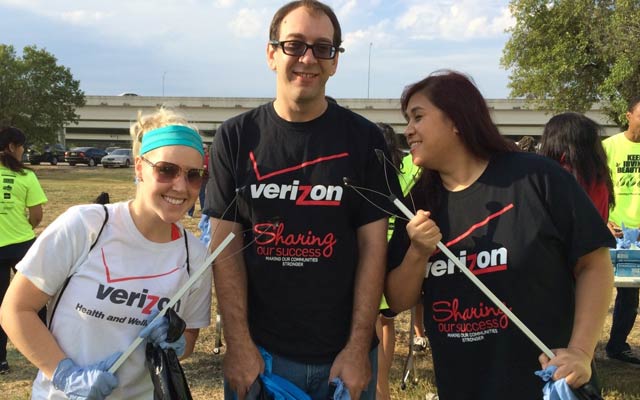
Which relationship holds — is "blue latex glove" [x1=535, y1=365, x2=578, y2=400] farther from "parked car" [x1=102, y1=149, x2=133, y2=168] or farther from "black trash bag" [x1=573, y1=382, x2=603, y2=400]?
"parked car" [x1=102, y1=149, x2=133, y2=168]

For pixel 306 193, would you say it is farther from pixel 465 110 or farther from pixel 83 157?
pixel 83 157

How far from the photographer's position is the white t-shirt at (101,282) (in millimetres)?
2148

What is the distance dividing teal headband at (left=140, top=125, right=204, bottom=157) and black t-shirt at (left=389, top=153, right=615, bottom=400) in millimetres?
1103

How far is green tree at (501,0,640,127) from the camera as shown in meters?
23.2

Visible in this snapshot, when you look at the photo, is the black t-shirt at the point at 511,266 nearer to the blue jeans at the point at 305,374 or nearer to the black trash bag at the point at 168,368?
the blue jeans at the point at 305,374

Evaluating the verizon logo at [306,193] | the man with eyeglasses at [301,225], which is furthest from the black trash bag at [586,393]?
the verizon logo at [306,193]

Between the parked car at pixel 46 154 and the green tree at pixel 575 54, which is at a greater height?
the green tree at pixel 575 54

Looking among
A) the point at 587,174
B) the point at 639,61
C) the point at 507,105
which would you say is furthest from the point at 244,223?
the point at 507,105

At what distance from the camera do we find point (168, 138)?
2250 mm

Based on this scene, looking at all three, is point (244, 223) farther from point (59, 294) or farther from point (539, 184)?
point (539, 184)

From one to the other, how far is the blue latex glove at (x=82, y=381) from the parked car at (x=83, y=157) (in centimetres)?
4346

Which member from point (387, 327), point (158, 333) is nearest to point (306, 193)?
point (158, 333)

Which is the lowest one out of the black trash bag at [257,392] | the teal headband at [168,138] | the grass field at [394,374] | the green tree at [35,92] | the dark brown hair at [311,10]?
the grass field at [394,374]

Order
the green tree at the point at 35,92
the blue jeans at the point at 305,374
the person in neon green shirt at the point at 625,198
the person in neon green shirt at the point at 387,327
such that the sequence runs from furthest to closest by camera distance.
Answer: the green tree at the point at 35,92 → the person in neon green shirt at the point at 625,198 → the person in neon green shirt at the point at 387,327 → the blue jeans at the point at 305,374
